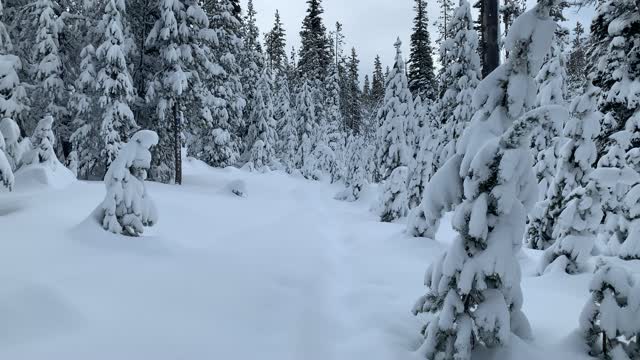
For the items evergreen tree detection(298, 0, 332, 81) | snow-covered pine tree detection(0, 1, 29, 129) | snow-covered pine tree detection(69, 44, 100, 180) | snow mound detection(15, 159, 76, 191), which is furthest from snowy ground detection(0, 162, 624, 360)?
evergreen tree detection(298, 0, 332, 81)

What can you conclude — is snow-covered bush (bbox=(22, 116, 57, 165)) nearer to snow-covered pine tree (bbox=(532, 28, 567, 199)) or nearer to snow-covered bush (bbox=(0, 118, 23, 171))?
snow-covered bush (bbox=(0, 118, 23, 171))

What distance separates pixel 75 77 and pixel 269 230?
48.6ft

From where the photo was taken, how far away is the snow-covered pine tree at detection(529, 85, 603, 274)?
9.17 m

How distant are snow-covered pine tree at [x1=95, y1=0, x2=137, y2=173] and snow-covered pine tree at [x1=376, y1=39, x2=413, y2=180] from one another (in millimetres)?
11664

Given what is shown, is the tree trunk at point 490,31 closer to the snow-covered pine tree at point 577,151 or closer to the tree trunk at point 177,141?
the snow-covered pine tree at point 577,151

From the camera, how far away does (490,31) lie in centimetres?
755

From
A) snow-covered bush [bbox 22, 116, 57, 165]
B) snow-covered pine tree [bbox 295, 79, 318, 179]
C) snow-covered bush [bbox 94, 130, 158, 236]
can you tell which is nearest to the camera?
snow-covered bush [bbox 94, 130, 158, 236]

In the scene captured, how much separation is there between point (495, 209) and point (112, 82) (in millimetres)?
19838

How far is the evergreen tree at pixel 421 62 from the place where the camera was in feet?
137

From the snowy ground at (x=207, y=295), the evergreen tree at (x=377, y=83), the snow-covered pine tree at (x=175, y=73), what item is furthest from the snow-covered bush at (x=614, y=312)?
the evergreen tree at (x=377, y=83)

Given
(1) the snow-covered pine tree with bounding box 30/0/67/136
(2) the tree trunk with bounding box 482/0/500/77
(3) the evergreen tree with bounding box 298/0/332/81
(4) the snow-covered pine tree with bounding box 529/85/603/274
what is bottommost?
Result: (4) the snow-covered pine tree with bounding box 529/85/603/274

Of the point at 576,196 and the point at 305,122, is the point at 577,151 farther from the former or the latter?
the point at 305,122

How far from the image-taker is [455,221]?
17.9ft

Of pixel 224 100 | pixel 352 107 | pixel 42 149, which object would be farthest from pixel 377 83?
pixel 42 149
